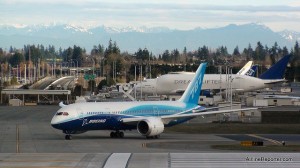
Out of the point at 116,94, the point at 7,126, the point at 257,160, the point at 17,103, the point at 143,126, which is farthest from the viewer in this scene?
the point at 116,94

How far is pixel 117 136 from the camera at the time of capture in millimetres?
61219

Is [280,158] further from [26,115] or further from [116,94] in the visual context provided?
[116,94]

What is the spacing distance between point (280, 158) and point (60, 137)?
32793mm

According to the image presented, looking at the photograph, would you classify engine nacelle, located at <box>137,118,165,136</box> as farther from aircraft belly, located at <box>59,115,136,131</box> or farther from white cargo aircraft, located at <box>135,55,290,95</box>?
white cargo aircraft, located at <box>135,55,290,95</box>

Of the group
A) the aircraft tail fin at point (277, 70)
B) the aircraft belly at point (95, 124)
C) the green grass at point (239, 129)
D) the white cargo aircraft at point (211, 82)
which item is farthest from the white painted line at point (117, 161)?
the white cargo aircraft at point (211, 82)

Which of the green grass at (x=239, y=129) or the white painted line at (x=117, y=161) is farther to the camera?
the green grass at (x=239, y=129)

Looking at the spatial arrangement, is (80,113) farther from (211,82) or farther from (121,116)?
(211,82)

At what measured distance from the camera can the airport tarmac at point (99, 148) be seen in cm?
3200

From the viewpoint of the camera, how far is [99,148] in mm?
50469

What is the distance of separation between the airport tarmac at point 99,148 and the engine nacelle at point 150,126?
0.72 meters

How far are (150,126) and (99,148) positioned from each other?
8940 millimetres

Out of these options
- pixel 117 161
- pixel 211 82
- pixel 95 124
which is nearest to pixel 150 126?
pixel 95 124

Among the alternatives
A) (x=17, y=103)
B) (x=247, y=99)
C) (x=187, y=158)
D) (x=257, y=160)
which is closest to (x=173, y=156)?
(x=187, y=158)

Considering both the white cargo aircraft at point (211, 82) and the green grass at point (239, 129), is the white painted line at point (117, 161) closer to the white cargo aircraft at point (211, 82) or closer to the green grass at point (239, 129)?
the green grass at point (239, 129)
